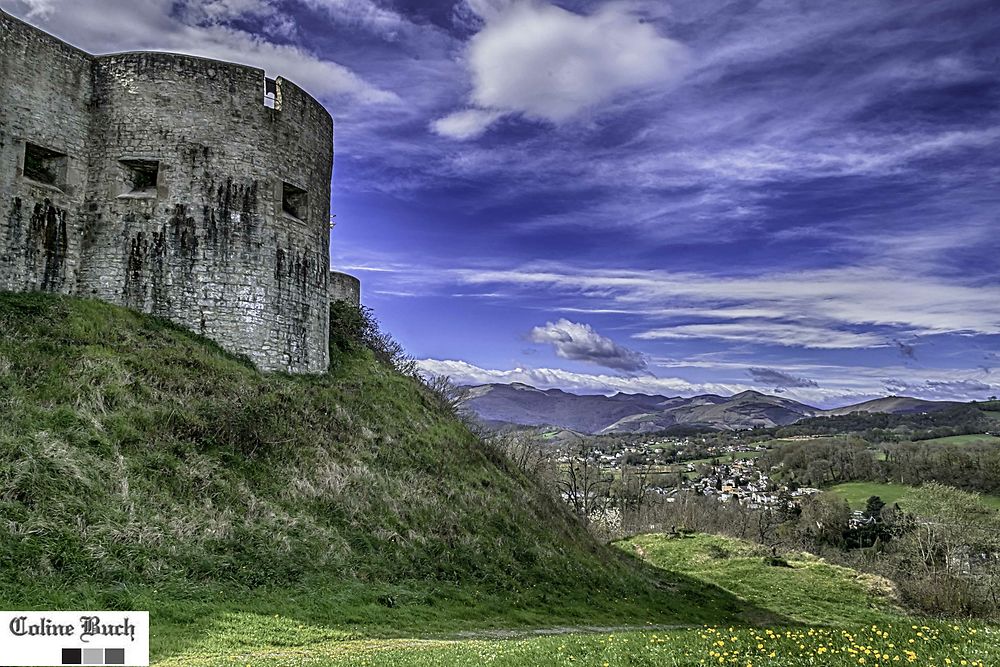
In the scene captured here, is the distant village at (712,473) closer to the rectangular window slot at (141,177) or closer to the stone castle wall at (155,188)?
the stone castle wall at (155,188)

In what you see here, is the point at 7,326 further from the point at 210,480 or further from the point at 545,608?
the point at 545,608

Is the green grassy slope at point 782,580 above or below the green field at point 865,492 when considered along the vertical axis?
above

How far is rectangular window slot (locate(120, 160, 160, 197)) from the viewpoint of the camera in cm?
2017

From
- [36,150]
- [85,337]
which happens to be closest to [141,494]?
[85,337]

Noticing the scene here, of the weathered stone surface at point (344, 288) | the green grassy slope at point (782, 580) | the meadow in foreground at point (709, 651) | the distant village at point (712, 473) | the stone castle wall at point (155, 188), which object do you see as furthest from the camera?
the distant village at point (712, 473)

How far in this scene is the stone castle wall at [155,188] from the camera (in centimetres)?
1878

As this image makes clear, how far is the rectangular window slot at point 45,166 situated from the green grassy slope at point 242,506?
10.9ft

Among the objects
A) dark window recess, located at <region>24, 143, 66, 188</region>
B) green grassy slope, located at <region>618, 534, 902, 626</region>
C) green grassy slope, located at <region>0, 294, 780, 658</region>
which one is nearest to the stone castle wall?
dark window recess, located at <region>24, 143, 66, 188</region>

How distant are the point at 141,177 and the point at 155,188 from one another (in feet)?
2.05

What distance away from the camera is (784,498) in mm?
85625

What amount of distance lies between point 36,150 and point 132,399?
25.9 feet

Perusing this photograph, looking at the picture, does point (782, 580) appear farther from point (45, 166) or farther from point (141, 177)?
point (45, 166)

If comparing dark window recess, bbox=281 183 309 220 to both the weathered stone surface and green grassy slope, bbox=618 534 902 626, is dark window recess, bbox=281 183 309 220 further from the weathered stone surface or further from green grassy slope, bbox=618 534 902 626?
green grassy slope, bbox=618 534 902 626

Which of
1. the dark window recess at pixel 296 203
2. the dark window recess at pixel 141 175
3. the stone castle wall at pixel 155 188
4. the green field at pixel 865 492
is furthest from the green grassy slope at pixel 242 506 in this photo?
the green field at pixel 865 492
